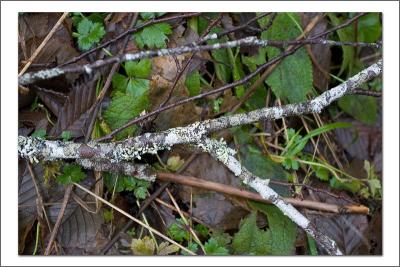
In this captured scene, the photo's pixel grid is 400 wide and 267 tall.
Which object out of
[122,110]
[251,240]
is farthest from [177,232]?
[122,110]

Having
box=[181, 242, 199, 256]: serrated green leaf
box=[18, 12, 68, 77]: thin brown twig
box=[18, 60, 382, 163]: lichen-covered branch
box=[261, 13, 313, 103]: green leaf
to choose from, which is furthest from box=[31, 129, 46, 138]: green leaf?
box=[261, 13, 313, 103]: green leaf

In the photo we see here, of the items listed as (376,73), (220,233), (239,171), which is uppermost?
(376,73)

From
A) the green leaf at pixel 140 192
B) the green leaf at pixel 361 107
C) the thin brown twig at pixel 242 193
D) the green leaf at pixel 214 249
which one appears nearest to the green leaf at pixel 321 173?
the thin brown twig at pixel 242 193

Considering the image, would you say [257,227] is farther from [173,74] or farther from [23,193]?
[23,193]

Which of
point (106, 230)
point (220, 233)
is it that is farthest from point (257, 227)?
point (106, 230)

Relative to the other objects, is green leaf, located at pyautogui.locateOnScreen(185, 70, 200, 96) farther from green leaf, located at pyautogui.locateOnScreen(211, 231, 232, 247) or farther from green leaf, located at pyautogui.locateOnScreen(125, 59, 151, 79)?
green leaf, located at pyautogui.locateOnScreen(211, 231, 232, 247)

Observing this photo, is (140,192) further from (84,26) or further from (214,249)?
(84,26)
